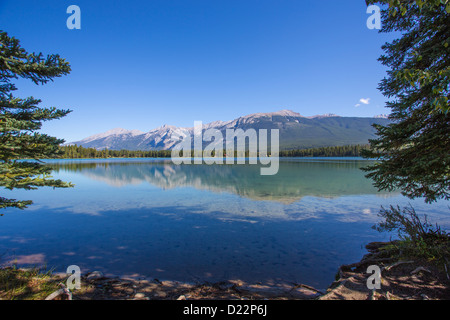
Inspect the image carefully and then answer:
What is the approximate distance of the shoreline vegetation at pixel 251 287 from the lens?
4930 millimetres

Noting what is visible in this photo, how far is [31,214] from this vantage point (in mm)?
16500

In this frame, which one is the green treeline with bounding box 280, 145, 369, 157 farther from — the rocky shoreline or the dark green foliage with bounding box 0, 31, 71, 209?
the dark green foliage with bounding box 0, 31, 71, 209

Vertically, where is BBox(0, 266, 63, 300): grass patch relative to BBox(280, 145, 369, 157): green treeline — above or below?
below

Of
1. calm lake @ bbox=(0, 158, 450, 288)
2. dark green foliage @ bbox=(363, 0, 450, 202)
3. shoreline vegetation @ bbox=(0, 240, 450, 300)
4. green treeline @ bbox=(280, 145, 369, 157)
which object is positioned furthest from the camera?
green treeline @ bbox=(280, 145, 369, 157)

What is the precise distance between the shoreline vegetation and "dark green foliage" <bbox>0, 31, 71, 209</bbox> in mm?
2174

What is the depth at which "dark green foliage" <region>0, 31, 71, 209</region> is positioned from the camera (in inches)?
222

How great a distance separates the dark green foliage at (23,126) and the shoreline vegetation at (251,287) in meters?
2.17

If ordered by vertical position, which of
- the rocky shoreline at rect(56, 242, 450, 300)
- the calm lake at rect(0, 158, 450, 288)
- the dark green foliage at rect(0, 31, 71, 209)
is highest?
the dark green foliage at rect(0, 31, 71, 209)

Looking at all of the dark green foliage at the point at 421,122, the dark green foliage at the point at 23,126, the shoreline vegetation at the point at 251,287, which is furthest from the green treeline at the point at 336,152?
the dark green foliage at the point at 23,126

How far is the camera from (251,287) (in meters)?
6.85

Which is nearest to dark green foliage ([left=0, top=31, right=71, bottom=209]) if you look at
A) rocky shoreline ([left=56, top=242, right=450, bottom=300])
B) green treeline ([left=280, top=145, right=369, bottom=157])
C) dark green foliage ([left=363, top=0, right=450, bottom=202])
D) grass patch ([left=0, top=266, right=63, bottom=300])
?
grass patch ([left=0, top=266, right=63, bottom=300])

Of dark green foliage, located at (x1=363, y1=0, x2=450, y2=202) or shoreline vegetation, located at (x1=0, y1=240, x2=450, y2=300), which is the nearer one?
shoreline vegetation, located at (x1=0, y1=240, x2=450, y2=300)

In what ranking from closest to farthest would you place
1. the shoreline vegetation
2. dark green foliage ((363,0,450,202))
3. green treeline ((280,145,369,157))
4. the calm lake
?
the shoreline vegetation
dark green foliage ((363,0,450,202))
the calm lake
green treeline ((280,145,369,157))
